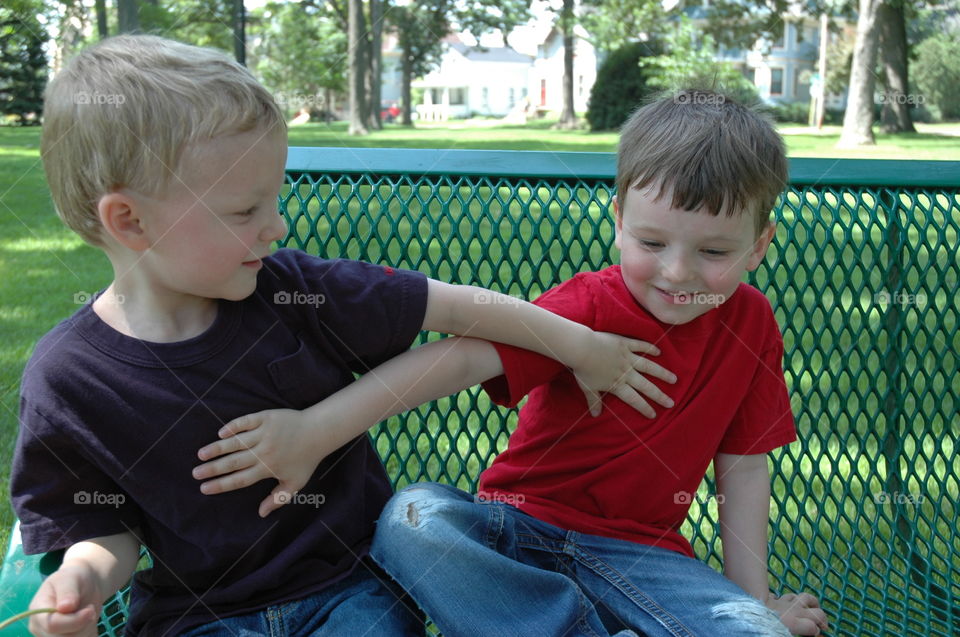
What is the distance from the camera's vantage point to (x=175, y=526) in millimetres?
1612

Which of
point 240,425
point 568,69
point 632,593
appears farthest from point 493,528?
point 568,69

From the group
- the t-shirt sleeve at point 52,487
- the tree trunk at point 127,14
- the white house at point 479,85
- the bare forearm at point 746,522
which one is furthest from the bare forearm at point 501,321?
the white house at point 479,85

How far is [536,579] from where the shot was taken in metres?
1.61

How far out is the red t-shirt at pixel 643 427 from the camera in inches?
73.0

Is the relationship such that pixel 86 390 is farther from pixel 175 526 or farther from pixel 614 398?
pixel 614 398

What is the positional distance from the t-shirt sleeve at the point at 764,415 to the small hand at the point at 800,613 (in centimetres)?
31

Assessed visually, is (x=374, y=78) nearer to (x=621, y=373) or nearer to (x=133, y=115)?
(x=621, y=373)

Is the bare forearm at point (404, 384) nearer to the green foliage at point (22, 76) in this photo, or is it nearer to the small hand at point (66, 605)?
the small hand at point (66, 605)

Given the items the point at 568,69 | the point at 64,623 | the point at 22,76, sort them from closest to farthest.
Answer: the point at 64,623, the point at 22,76, the point at 568,69

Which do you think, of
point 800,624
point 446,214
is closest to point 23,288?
point 446,214

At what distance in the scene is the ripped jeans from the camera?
62.1 inches

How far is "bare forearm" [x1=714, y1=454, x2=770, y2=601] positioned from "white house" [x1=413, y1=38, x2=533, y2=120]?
239 ft

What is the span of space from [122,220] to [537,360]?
75cm

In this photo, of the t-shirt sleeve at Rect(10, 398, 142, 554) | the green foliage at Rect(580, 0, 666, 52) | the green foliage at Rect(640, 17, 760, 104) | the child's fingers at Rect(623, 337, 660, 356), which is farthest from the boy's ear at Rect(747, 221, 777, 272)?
the green foliage at Rect(580, 0, 666, 52)
